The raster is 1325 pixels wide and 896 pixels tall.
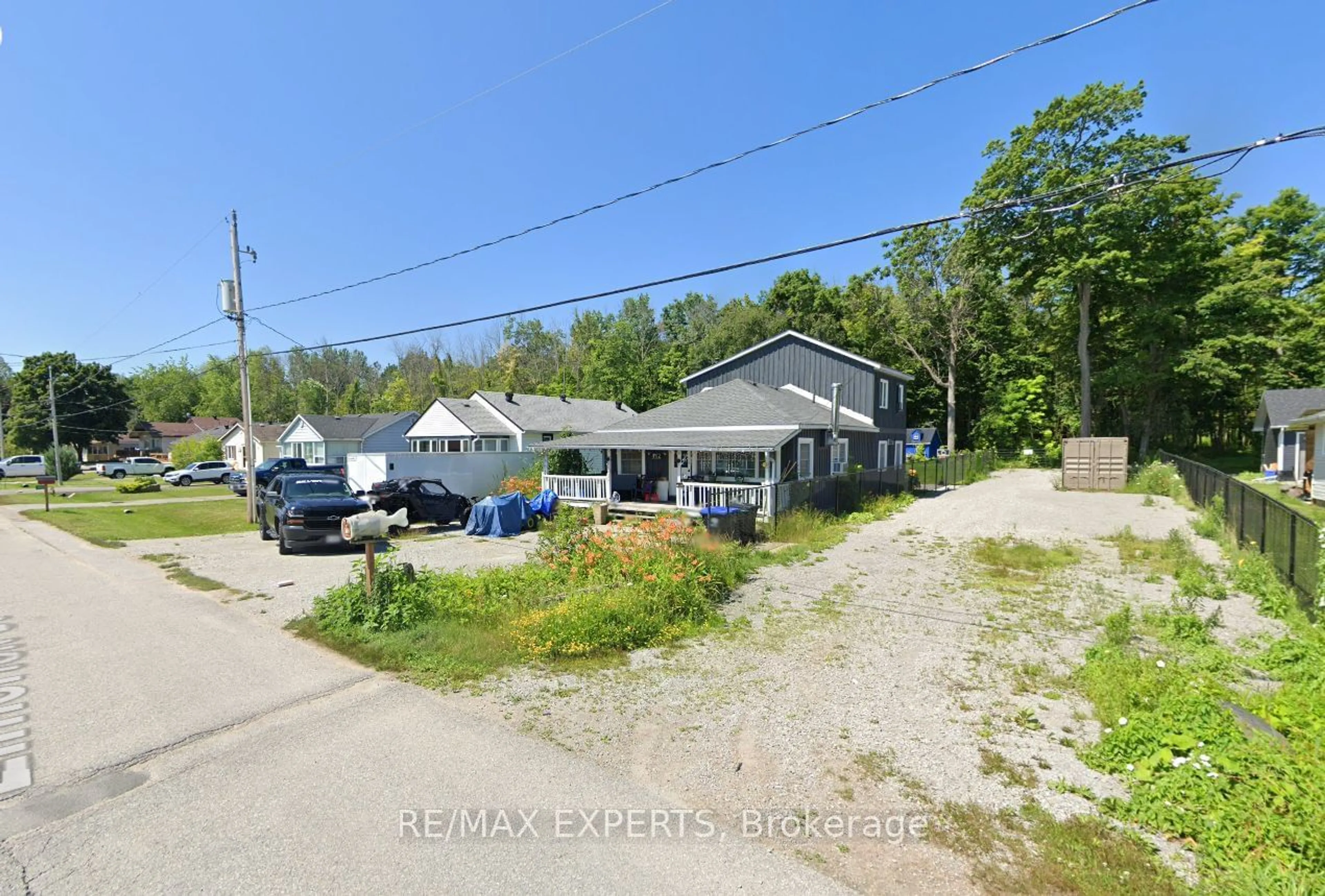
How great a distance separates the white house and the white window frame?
1089 cm

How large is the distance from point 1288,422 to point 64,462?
6741 cm

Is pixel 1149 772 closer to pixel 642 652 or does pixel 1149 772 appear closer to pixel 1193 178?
pixel 642 652

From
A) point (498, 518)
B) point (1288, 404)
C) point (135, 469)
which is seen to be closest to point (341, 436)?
point (135, 469)

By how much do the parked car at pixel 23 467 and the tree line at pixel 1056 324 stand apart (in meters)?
11.2

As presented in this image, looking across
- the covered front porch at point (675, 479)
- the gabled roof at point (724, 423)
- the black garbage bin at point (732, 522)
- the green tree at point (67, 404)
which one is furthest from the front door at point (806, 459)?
the green tree at point (67, 404)

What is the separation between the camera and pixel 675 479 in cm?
1995

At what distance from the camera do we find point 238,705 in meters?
5.14

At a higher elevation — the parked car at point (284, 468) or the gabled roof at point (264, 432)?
the gabled roof at point (264, 432)

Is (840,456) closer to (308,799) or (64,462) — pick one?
A: (308,799)

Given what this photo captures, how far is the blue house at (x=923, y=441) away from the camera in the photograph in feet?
125

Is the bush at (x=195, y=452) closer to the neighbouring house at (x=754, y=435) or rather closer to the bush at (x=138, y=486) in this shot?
the bush at (x=138, y=486)

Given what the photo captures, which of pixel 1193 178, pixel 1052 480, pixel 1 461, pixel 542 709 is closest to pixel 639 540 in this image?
pixel 542 709

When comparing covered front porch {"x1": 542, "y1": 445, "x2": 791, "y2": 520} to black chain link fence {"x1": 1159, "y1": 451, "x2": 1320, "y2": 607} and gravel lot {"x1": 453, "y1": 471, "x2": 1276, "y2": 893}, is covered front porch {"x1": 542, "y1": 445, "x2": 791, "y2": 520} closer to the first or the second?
gravel lot {"x1": 453, "y1": 471, "x2": 1276, "y2": 893}

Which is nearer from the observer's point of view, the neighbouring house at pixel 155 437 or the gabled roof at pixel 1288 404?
the gabled roof at pixel 1288 404
